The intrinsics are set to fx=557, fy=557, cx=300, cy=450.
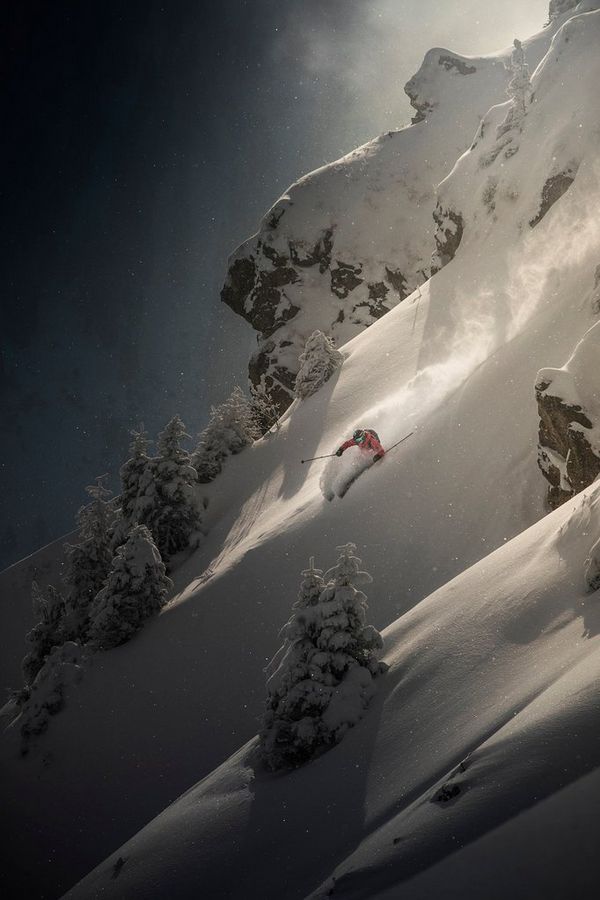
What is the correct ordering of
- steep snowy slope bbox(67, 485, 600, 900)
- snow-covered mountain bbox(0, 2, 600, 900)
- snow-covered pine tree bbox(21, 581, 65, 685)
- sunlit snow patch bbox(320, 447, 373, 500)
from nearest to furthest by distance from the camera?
steep snowy slope bbox(67, 485, 600, 900), snow-covered mountain bbox(0, 2, 600, 900), sunlit snow patch bbox(320, 447, 373, 500), snow-covered pine tree bbox(21, 581, 65, 685)

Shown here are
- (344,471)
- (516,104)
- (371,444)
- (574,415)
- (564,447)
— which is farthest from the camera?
(516,104)

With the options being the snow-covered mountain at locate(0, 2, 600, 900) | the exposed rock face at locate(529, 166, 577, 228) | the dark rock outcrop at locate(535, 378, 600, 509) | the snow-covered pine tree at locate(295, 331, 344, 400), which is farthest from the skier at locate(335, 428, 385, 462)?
the exposed rock face at locate(529, 166, 577, 228)

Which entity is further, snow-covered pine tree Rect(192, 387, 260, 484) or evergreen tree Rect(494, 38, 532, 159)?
snow-covered pine tree Rect(192, 387, 260, 484)

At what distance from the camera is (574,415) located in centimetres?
1584

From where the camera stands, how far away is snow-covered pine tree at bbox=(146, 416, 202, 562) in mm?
29750

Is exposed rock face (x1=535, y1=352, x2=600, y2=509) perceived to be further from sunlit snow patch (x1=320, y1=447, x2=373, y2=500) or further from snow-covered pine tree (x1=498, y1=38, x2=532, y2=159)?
snow-covered pine tree (x1=498, y1=38, x2=532, y2=159)

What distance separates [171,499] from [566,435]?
20243 millimetres

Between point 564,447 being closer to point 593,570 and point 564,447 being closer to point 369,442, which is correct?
point 593,570

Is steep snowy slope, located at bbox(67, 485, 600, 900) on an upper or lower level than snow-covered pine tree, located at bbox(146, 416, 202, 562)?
lower

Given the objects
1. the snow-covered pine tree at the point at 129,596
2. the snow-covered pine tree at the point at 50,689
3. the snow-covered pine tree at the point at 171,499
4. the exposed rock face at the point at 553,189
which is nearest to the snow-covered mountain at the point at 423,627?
the exposed rock face at the point at 553,189

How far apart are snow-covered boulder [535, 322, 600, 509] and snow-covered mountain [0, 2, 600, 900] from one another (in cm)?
8

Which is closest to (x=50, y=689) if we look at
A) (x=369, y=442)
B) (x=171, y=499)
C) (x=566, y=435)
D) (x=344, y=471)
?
(x=171, y=499)

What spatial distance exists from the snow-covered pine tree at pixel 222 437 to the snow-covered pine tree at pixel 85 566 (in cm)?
933

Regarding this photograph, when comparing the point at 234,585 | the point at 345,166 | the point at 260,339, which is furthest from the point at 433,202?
the point at 234,585
